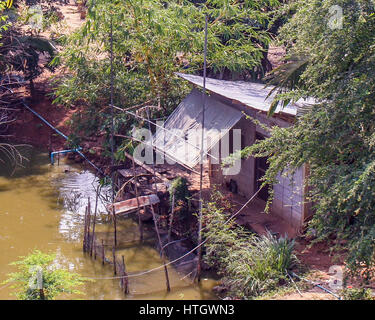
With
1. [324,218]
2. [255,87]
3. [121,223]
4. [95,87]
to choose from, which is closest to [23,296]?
[324,218]

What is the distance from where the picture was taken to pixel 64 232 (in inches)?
446

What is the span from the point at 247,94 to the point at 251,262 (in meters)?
4.27

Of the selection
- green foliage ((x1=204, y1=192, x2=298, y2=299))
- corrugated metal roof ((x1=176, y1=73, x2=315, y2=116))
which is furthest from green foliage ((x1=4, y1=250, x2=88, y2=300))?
corrugated metal roof ((x1=176, y1=73, x2=315, y2=116))

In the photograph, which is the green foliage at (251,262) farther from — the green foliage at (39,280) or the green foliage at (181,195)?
the green foliage at (39,280)

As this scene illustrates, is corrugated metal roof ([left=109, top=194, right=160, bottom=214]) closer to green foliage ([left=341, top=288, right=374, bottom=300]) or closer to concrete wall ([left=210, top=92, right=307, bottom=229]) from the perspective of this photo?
concrete wall ([left=210, top=92, right=307, bottom=229])

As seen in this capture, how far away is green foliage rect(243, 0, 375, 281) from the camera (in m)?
5.60

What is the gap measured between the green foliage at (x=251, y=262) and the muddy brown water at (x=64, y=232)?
89 centimetres

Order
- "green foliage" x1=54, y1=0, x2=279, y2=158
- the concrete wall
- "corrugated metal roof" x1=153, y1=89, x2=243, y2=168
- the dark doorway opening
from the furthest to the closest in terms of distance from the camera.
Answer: "green foliage" x1=54, y1=0, x2=279, y2=158, the dark doorway opening, "corrugated metal roof" x1=153, y1=89, x2=243, y2=168, the concrete wall

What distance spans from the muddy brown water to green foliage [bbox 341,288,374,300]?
105 inches

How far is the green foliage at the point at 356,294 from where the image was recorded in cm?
623

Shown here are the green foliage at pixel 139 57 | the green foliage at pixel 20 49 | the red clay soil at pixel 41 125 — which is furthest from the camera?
the red clay soil at pixel 41 125

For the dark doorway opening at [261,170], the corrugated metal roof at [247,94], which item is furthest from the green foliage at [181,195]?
the corrugated metal roof at [247,94]

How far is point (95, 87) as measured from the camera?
1224 cm

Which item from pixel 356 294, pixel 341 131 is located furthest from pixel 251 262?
pixel 341 131
